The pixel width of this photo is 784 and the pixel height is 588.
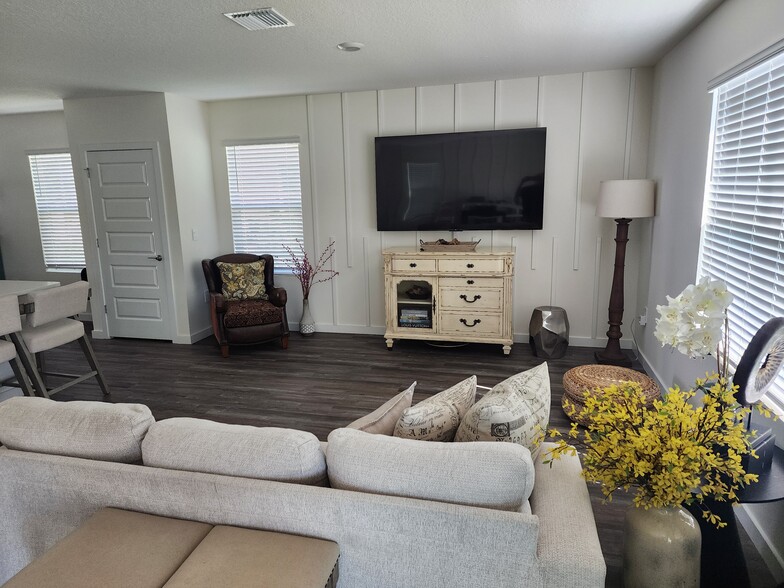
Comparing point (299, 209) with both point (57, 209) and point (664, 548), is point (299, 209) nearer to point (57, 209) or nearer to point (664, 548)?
point (57, 209)

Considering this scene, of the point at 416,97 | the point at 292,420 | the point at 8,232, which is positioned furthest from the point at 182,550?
the point at 8,232

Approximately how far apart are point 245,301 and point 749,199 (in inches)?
160

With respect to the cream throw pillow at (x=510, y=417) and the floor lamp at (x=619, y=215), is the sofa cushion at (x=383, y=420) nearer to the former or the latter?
the cream throw pillow at (x=510, y=417)

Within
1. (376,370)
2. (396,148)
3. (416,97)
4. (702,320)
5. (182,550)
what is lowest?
(376,370)

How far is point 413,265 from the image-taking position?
15.2ft

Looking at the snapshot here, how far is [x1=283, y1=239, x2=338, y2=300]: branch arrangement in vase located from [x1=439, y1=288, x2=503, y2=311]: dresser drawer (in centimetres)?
134

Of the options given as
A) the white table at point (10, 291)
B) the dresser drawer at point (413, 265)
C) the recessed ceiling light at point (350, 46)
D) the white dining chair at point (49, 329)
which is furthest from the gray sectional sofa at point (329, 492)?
the dresser drawer at point (413, 265)

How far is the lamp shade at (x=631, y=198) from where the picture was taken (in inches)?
152

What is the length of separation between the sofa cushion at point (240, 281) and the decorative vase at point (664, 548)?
169 inches

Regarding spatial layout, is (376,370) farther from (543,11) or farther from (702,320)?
(702,320)

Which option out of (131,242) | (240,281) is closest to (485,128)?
(240,281)

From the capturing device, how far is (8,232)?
21.0ft

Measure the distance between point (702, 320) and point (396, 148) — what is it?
3819 mm

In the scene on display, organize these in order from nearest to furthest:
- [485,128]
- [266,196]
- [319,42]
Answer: [319,42] < [485,128] < [266,196]
